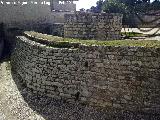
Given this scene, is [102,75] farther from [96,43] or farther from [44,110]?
[44,110]

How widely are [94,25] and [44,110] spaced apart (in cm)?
490

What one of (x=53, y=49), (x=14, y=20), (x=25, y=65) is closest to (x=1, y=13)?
(x=14, y=20)

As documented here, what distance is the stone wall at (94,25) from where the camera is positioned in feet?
48.1

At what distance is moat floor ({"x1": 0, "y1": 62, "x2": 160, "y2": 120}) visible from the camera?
10273mm

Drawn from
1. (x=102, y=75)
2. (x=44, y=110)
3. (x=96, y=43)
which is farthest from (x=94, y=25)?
(x=44, y=110)

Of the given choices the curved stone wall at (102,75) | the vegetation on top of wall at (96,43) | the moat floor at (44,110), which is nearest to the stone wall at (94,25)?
the vegetation on top of wall at (96,43)

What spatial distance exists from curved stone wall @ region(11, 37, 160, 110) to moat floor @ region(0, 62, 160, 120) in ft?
0.87

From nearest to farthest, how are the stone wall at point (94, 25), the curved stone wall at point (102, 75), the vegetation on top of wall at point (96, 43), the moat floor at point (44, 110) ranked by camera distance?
the curved stone wall at point (102, 75) → the moat floor at point (44, 110) → the vegetation on top of wall at point (96, 43) → the stone wall at point (94, 25)

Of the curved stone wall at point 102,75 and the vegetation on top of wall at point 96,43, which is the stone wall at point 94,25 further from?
the curved stone wall at point 102,75

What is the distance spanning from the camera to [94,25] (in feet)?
48.2

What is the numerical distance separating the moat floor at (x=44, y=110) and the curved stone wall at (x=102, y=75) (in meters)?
0.26

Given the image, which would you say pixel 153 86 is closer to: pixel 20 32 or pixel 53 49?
pixel 53 49

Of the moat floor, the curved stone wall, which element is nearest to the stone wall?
the curved stone wall

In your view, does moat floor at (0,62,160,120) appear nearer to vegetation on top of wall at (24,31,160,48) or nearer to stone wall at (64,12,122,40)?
vegetation on top of wall at (24,31,160,48)
